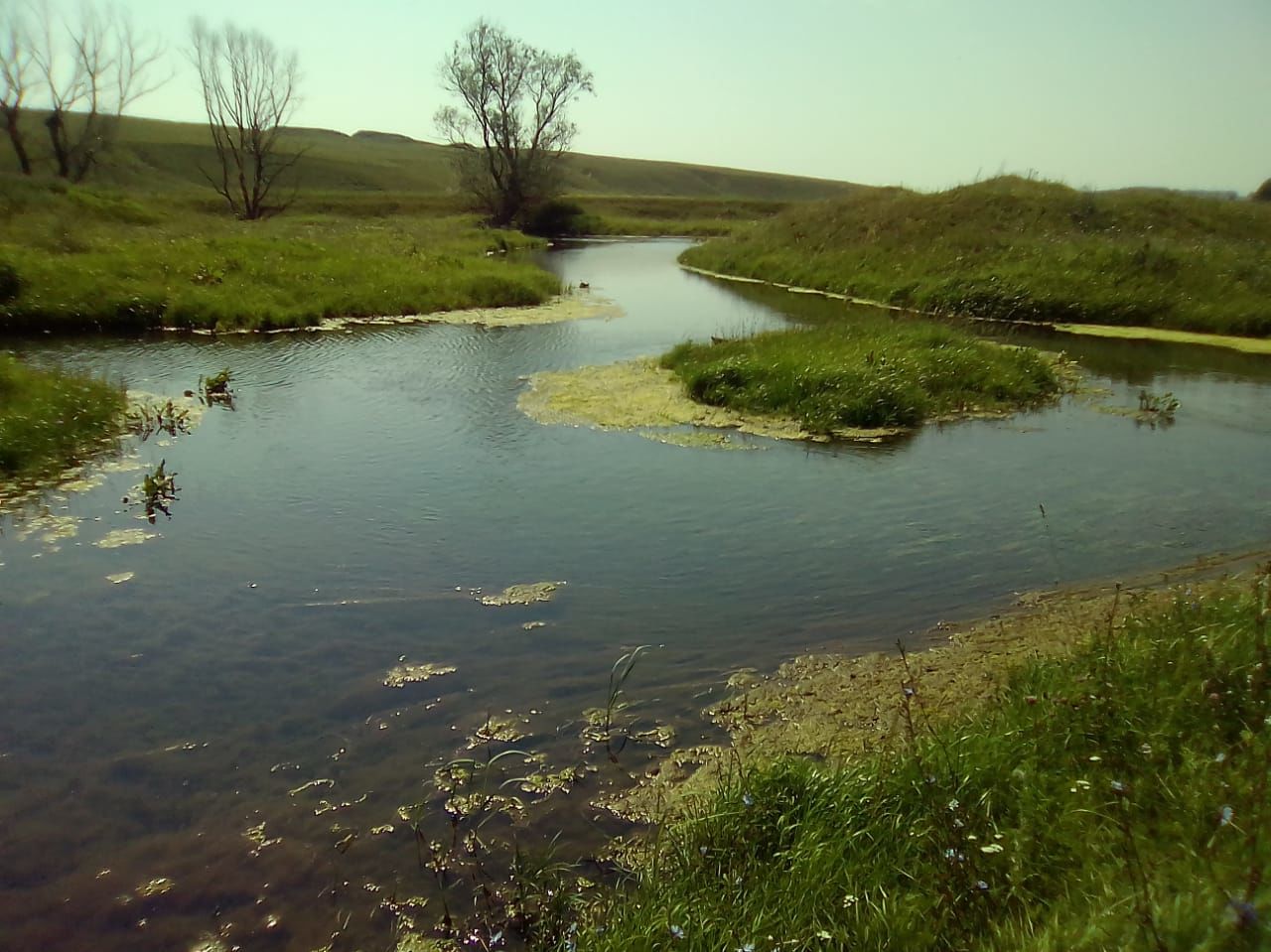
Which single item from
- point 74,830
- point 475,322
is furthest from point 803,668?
point 475,322

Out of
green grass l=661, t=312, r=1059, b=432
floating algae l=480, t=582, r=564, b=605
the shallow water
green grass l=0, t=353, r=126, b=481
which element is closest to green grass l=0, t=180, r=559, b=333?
the shallow water

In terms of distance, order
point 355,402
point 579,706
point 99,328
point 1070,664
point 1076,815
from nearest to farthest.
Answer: point 1076,815 < point 1070,664 < point 579,706 < point 355,402 < point 99,328

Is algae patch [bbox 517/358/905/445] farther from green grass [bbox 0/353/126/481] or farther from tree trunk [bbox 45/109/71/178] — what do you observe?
tree trunk [bbox 45/109/71/178]

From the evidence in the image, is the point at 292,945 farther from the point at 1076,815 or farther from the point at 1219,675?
the point at 1219,675


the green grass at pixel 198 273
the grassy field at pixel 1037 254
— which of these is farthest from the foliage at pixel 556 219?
the green grass at pixel 198 273

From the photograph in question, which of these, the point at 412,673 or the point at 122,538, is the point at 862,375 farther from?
the point at 122,538

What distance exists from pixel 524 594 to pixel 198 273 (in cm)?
1866

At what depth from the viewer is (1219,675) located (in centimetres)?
441

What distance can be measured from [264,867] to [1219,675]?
16.3ft

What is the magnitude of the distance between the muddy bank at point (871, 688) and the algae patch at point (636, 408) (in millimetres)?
5773

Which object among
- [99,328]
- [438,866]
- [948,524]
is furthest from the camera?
[99,328]

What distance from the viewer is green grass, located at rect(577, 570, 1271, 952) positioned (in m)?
2.79

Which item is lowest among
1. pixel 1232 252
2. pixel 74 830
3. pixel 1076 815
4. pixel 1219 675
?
pixel 74 830

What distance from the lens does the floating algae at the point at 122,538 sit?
26.4 ft
